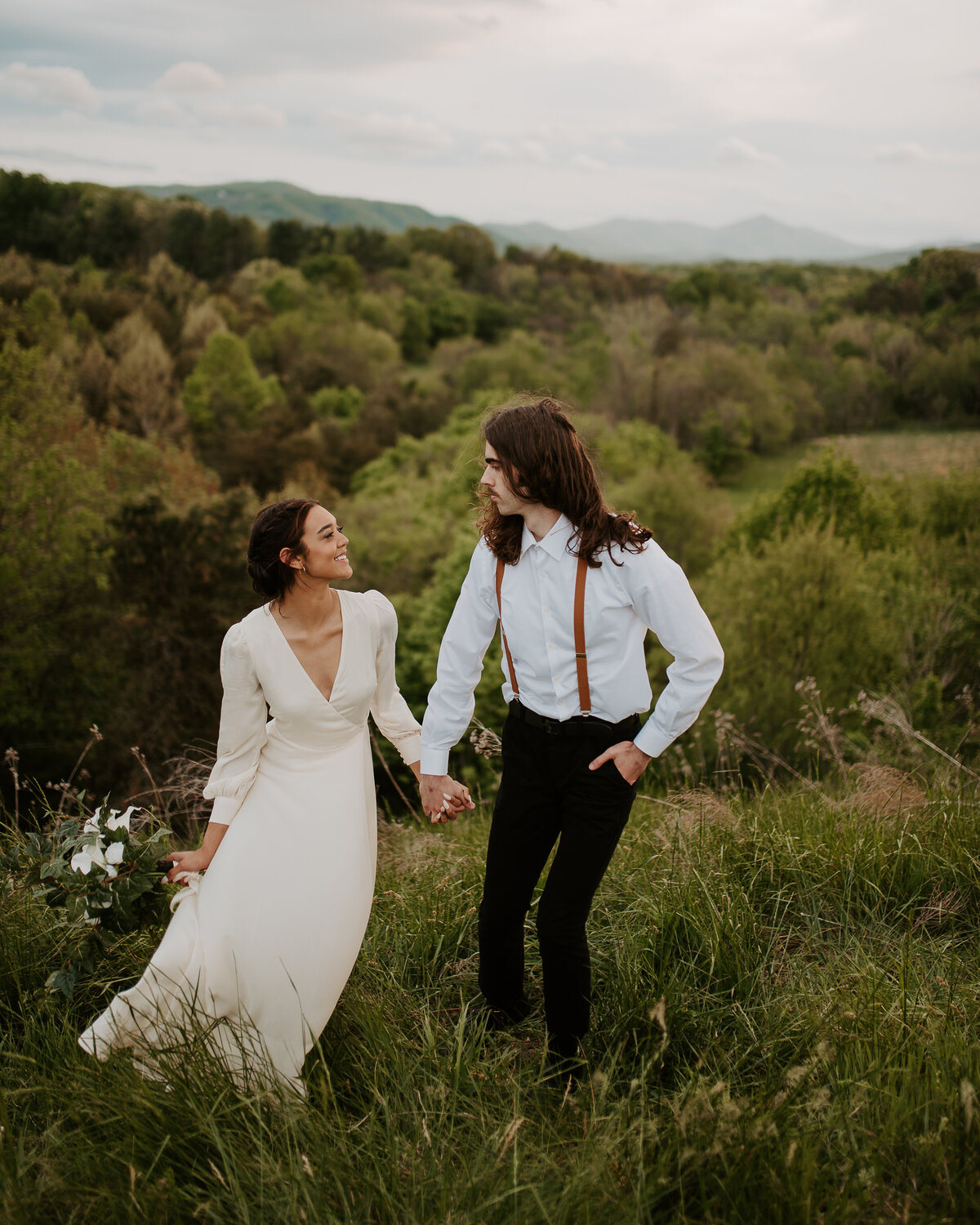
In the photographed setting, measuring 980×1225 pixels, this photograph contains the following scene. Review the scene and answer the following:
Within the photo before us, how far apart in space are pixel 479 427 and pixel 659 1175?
194 cm

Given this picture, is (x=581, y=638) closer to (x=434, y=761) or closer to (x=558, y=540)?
(x=558, y=540)

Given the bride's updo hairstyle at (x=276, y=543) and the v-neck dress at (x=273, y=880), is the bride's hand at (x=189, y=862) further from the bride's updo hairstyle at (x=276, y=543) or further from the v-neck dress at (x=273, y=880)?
the bride's updo hairstyle at (x=276, y=543)

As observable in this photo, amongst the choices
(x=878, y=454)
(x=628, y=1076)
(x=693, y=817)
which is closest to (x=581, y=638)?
(x=628, y=1076)

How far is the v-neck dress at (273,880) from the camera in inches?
91.6

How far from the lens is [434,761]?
2.71 meters

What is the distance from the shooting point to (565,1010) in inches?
97.0

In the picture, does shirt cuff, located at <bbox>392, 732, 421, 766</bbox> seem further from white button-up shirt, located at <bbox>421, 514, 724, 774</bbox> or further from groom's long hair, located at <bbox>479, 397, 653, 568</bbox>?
groom's long hair, located at <bbox>479, 397, 653, 568</bbox>

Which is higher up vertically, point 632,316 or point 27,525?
point 632,316

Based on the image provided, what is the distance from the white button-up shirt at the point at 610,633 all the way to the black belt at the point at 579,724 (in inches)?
0.6

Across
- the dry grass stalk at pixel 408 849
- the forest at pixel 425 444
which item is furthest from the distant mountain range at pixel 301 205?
the dry grass stalk at pixel 408 849

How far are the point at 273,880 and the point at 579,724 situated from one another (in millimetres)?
931

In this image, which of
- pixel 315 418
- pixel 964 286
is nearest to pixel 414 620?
pixel 315 418

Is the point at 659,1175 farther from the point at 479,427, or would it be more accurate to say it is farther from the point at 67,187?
the point at 67,187

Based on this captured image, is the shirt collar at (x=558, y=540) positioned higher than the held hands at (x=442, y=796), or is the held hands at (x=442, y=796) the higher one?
the shirt collar at (x=558, y=540)
